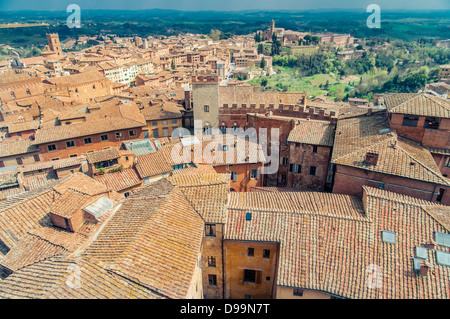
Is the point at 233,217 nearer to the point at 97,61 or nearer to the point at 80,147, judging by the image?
the point at 80,147

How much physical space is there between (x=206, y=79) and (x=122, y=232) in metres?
24.4

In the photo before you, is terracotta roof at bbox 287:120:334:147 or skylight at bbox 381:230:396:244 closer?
skylight at bbox 381:230:396:244

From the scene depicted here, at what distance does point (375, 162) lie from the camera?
817 inches

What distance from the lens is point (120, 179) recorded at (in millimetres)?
27750

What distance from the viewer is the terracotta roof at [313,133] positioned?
26469 mm

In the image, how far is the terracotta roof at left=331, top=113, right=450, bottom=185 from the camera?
19672 millimetres

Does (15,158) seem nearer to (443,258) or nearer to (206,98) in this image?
(206,98)

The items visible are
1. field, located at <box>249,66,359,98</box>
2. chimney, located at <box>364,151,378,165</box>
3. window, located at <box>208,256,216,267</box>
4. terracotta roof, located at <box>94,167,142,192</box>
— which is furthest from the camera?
field, located at <box>249,66,359,98</box>

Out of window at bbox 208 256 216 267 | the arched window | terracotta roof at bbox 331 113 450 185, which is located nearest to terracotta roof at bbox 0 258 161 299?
window at bbox 208 256 216 267

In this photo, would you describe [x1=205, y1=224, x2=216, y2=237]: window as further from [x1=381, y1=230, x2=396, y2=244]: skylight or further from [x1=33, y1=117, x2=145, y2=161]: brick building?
[x1=33, y1=117, x2=145, y2=161]: brick building

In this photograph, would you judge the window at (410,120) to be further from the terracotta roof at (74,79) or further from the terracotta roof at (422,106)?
the terracotta roof at (74,79)

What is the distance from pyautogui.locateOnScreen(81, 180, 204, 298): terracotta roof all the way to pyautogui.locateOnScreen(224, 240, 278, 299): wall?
2.96 metres
